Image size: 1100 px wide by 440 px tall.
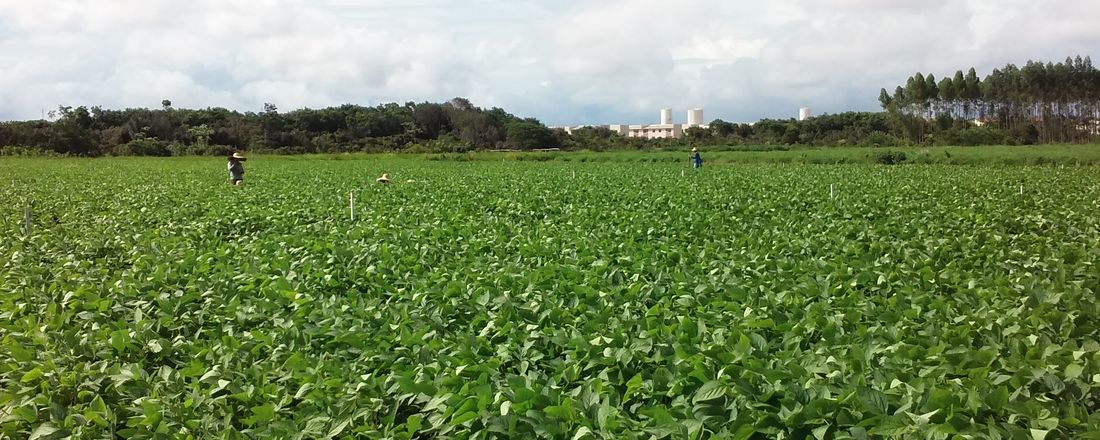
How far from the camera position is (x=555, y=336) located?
4.62m

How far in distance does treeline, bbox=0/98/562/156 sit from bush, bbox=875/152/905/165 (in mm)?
41866

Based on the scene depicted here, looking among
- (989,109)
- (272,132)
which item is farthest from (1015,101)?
(272,132)

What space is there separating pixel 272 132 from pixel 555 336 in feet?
288

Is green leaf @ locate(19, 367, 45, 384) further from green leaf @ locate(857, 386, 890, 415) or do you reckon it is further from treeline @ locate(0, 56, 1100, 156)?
treeline @ locate(0, 56, 1100, 156)

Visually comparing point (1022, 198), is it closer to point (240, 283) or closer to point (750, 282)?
point (750, 282)

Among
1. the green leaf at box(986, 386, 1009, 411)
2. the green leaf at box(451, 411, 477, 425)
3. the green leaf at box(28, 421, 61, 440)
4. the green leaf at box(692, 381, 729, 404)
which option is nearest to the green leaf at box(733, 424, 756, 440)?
the green leaf at box(692, 381, 729, 404)

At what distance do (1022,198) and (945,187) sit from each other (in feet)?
13.8

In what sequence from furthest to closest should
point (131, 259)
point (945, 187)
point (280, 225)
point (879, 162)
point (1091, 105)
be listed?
point (1091, 105) → point (879, 162) → point (945, 187) → point (280, 225) → point (131, 259)

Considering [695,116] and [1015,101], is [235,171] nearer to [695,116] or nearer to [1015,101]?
[1015,101]

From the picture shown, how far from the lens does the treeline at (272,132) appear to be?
229ft

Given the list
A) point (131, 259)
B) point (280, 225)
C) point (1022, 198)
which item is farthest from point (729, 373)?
point (1022, 198)

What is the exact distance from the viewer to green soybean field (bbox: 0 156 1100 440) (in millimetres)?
3469

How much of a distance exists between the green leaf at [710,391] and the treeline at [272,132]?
69938 mm

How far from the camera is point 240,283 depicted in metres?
6.95
